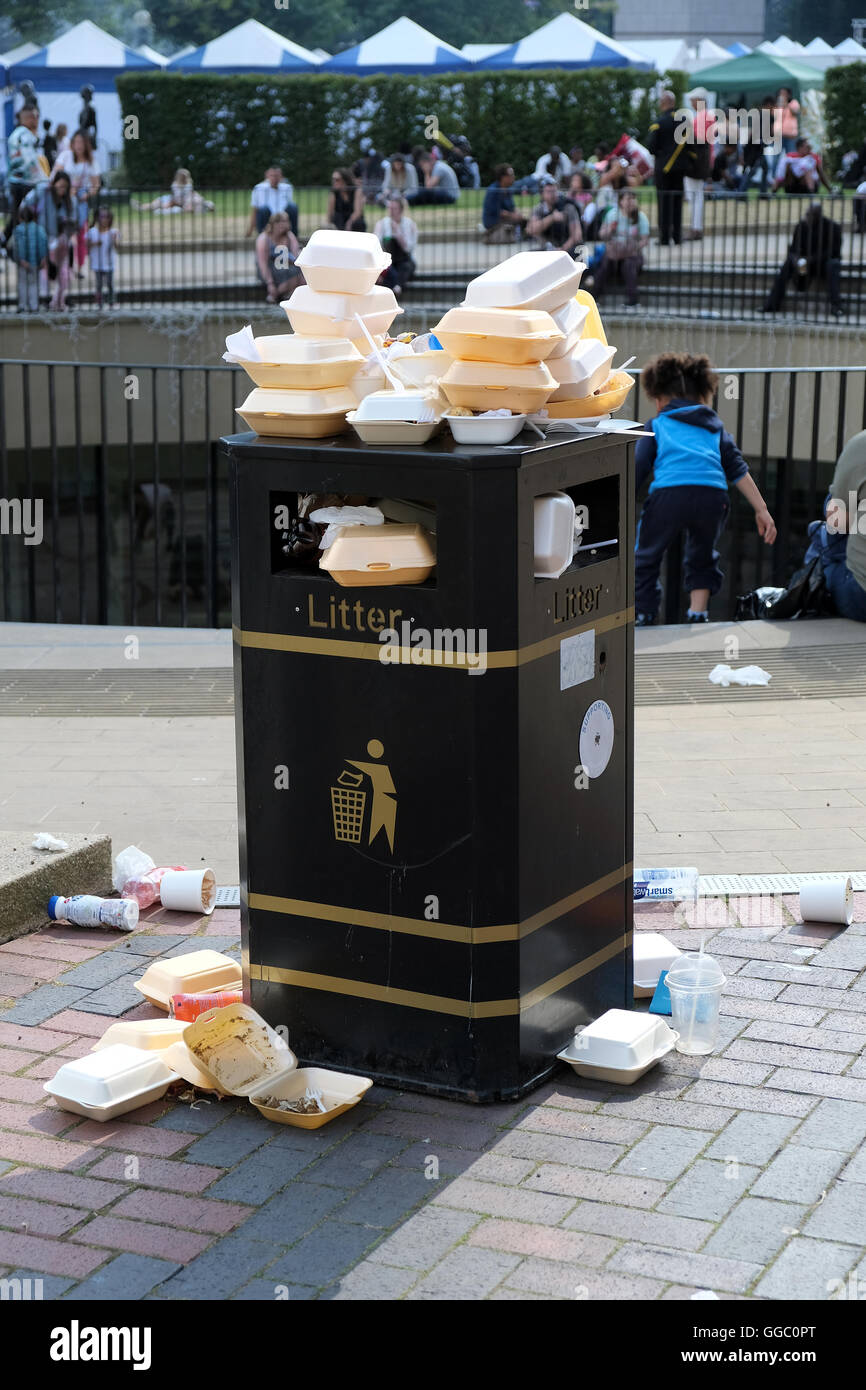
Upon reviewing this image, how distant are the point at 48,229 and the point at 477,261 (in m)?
6.26

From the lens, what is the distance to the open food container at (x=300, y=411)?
12.3 ft

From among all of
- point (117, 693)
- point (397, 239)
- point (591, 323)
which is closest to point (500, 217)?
point (397, 239)

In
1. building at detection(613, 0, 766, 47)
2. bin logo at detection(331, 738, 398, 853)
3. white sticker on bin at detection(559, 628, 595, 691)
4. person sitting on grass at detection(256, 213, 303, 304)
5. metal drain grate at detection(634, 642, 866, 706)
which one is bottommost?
metal drain grate at detection(634, 642, 866, 706)

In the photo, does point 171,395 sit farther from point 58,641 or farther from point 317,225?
point 58,641

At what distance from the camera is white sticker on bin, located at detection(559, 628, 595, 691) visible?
3845mm

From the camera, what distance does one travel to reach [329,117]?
34.4 metres

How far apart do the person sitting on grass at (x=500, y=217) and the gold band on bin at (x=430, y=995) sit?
2035 centimetres

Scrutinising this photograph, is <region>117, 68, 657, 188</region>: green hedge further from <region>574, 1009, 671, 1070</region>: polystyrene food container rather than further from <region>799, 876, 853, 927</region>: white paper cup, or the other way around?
<region>574, 1009, 671, 1070</region>: polystyrene food container

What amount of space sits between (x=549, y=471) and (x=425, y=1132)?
59.3 inches

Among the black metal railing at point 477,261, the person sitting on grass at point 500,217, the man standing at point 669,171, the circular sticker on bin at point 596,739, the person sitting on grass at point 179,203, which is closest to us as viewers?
the circular sticker on bin at point 596,739

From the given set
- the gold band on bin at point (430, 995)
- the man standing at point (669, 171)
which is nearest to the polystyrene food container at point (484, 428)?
the gold band on bin at point (430, 995)

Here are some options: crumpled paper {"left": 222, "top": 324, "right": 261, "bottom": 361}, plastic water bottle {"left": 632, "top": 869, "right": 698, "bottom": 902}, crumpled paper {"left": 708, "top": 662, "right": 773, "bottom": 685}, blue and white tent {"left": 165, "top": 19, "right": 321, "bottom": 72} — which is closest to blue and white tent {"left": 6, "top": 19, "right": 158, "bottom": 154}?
blue and white tent {"left": 165, "top": 19, "right": 321, "bottom": 72}

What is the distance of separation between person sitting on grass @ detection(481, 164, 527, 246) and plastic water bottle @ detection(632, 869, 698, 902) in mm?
19332

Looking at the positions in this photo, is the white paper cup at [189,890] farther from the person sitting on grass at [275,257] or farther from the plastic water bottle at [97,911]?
the person sitting on grass at [275,257]
